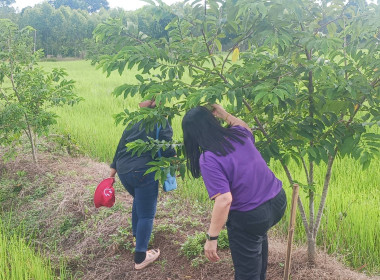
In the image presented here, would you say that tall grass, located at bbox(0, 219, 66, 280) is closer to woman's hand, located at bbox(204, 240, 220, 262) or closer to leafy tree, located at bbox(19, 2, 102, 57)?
woman's hand, located at bbox(204, 240, 220, 262)

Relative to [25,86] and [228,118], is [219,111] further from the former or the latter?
[25,86]

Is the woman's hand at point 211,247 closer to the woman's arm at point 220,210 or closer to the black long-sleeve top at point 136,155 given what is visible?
the woman's arm at point 220,210

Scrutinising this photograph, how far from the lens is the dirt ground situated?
276 centimetres

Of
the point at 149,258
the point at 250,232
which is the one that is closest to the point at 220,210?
the point at 250,232

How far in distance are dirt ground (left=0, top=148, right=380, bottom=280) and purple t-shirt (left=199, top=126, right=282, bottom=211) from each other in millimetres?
969

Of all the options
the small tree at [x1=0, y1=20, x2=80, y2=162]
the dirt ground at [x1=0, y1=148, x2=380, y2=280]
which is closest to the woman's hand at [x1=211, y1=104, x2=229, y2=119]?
the dirt ground at [x1=0, y1=148, x2=380, y2=280]

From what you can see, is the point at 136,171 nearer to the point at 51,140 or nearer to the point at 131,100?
the point at 51,140

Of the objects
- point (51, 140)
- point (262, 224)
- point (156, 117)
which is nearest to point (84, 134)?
point (51, 140)

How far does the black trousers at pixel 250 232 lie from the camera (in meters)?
1.88

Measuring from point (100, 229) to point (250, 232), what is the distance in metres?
2.10

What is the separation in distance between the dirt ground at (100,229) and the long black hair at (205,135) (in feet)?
4.06

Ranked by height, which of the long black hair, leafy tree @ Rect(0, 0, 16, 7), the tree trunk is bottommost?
the tree trunk

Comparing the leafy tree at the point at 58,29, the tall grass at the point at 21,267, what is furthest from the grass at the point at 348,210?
the leafy tree at the point at 58,29

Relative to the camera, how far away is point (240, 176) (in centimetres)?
183
